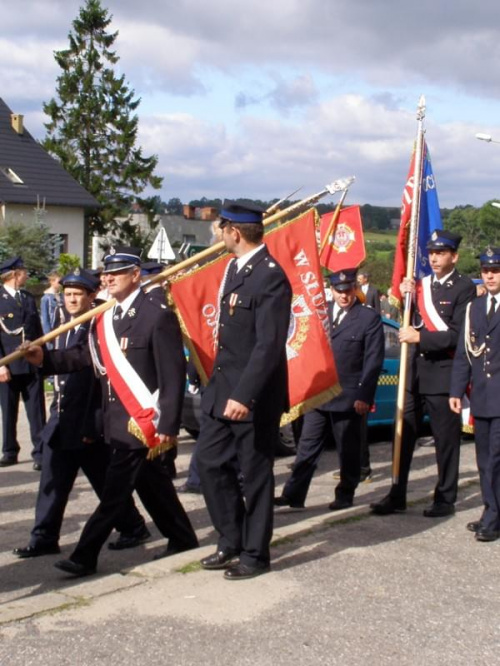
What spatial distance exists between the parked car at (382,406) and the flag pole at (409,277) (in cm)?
314

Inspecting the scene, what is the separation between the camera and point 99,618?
5.22 metres

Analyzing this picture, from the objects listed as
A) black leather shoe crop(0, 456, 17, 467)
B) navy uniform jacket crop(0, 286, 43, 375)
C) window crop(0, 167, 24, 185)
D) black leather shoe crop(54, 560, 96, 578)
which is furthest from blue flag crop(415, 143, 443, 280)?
window crop(0, 167, 24, 185)

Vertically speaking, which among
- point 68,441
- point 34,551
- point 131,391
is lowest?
point 34,551

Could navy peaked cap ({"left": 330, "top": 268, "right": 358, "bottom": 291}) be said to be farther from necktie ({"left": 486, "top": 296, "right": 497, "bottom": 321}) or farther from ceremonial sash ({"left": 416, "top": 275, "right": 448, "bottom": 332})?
necktie ({"left": 486, "top": 296, "right": 497, "bottom": 321})

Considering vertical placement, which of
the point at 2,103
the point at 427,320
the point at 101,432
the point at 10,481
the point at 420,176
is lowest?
the point at 10,481

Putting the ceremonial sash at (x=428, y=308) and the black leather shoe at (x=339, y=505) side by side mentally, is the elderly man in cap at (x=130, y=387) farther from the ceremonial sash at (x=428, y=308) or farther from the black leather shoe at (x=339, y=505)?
the ceremonial sash at (x=428, y=308)

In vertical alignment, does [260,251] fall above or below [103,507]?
above

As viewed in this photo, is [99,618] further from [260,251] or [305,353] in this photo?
[305,353]

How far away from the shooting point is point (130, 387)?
6.10m

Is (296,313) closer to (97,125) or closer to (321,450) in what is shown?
(321,450)

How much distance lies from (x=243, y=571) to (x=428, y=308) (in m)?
2.77

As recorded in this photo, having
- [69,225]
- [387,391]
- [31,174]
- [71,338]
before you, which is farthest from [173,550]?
[69,225]

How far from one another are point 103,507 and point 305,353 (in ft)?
7.70

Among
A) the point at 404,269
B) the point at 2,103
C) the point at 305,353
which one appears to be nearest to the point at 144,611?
the point at 305,353
